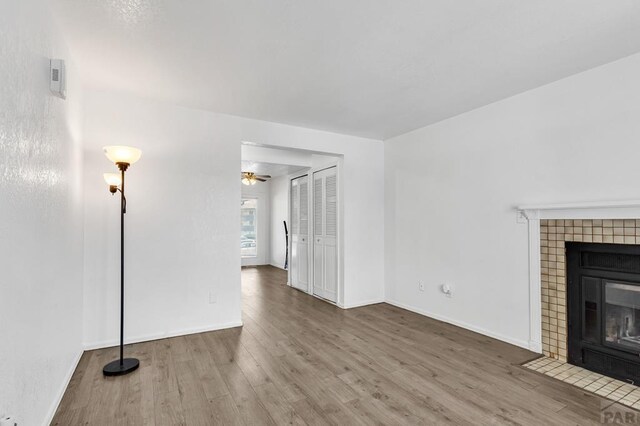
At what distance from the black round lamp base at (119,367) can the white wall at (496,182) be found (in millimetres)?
3395

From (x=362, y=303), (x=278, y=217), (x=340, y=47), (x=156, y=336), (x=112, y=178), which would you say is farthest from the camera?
(x=278, y=217)

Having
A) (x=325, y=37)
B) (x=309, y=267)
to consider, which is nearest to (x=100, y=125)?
(x=325, y=37)

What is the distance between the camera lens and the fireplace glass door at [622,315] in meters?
2.61

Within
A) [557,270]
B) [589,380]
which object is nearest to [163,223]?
[557,270]

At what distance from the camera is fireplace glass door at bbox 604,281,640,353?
2607 mm

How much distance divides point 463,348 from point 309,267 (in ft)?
9.79

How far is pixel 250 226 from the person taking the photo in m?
9.36

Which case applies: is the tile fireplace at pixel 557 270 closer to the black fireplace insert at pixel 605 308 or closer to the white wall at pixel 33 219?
the black fireplace insert at pixel 605 308

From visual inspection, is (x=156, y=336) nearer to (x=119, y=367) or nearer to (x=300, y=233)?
(x=119, y=367)

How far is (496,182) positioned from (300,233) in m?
3.53

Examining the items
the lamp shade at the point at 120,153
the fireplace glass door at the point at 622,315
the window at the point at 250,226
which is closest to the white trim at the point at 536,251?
the fireplace glass door at the point at 622,315

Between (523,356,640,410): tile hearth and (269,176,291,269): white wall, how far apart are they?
20.6ft

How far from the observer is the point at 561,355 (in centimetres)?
292

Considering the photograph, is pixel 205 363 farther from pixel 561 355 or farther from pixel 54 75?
pixel 561 355
